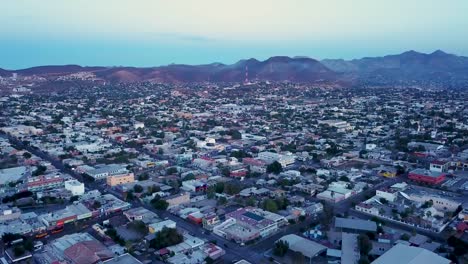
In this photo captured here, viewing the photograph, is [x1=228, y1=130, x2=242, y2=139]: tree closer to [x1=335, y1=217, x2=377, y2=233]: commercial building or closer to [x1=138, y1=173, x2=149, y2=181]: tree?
[x1=138, y1=173, x2=149, y2=181]: tree

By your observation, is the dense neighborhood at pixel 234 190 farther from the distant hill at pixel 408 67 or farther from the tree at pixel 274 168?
the distant hill at pixel 408 67

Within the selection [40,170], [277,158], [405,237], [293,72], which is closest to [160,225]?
[405,237]

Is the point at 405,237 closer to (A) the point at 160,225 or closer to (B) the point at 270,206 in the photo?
(B) the point at 270,206

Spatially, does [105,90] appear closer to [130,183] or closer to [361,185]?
[130,183]

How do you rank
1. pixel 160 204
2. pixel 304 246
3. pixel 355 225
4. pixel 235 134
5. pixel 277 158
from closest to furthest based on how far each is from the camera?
pixel 304 246 → pixel 355 225 → pixel 160 204 → pixel 277 158 → pixel 235 134

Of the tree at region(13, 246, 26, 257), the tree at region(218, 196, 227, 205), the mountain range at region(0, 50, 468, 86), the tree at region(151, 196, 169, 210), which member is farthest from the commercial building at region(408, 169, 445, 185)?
the mountain range at region(0, 50, 468, 86)

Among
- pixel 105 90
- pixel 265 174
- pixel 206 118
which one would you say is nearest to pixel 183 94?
pixel 105 90

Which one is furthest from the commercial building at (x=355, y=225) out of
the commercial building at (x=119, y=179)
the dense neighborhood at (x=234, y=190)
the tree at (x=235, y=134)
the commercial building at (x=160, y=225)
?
the tree at (x=235, y=134)
